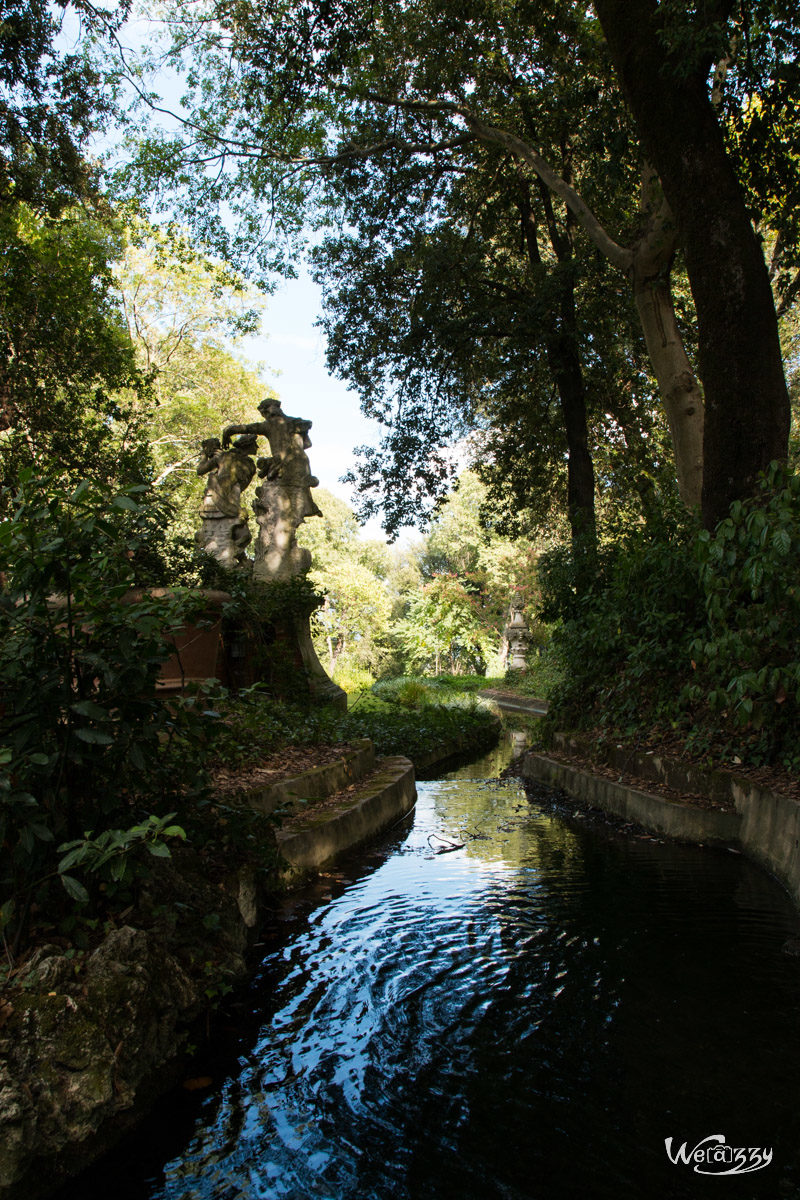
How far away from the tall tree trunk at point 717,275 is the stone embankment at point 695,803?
2541 millimetres

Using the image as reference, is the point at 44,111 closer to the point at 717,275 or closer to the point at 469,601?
the point at 717,275

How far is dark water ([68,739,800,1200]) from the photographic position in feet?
8.41

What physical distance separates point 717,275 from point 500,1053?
697cm

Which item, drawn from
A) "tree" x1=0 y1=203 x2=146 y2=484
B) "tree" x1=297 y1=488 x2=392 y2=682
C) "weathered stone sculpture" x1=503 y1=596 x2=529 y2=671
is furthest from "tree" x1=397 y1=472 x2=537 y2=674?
"tree" x1=0 y1=203 x2=146 y2=484

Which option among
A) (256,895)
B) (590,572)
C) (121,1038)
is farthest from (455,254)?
(121,1038)

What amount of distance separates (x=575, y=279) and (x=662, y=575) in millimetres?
6500

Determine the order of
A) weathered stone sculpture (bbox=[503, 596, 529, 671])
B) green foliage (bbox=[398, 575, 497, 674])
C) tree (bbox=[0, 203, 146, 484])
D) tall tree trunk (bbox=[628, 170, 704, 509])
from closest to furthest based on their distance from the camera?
tall tree trunk (bbox=[628, 170, 704, 509])
tree (bbox=[0, 203, 146, 484])
weathered stone sculpture (bbox=[503, 596, 529, 671])
green foliage (bbox=[398, 575, 497, 674])

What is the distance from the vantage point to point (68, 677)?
317 cm

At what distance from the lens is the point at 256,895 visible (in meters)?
4.86

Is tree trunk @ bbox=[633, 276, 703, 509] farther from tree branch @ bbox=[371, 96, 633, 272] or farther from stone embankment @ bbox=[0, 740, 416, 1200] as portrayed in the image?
stone embankment @ bbox=[0, 740, 416, 1200]

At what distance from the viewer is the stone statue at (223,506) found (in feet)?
41.4

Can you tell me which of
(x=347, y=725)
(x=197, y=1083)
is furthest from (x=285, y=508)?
(x=197, y=1083)

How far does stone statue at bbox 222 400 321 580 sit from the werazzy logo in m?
10.6

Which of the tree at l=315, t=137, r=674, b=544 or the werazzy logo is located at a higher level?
the tree at l=315, t=137, r=674, b=544
